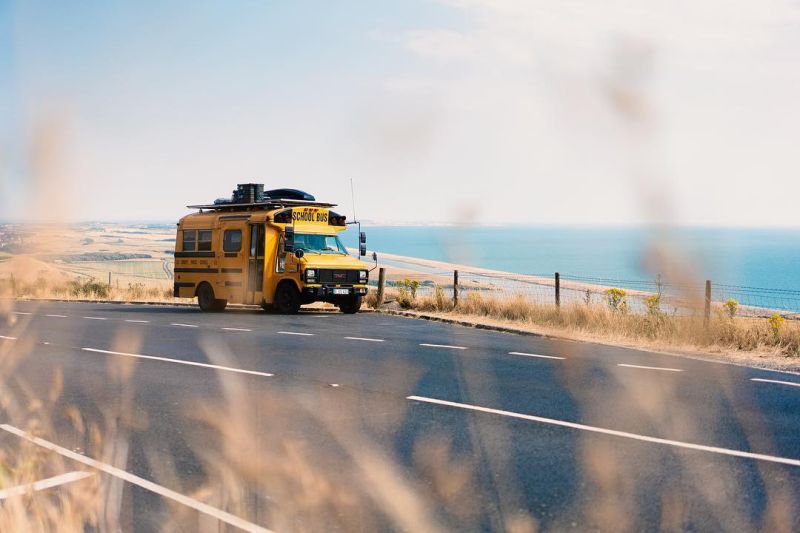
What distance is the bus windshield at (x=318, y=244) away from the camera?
77.5 feet

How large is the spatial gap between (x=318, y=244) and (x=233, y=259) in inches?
96.3

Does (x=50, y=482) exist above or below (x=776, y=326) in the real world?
below

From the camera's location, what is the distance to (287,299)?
23.5m

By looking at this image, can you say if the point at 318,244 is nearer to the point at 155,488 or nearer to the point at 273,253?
the point at 273,253

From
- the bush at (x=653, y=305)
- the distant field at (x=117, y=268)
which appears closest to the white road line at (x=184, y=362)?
the bush at (x=653, y=305)

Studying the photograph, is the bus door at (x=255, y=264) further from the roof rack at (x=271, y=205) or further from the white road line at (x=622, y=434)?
the white road line at (x=622, y=434)

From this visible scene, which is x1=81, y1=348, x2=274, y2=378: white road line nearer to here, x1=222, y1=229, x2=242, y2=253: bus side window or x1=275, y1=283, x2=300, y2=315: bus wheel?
x1=275, y1=283, x2=300, y2=315: bus wheel

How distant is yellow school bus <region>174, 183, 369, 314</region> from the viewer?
916 inches

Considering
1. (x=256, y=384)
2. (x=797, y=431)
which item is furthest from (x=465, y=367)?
(x=797, y=431)

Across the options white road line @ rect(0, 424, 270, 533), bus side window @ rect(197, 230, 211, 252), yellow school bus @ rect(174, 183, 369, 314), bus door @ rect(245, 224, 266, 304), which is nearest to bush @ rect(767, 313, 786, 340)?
yellow school bus @ rect(174, 183, 369, 314)

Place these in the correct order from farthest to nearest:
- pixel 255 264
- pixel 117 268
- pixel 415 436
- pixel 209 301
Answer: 1. pixel 117 268
2. pixel 209 301
3. pixel 255 264
4. pixel 415 436

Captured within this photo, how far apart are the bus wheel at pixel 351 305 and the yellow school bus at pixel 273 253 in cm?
3

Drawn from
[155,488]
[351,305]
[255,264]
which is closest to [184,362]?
[155,488]

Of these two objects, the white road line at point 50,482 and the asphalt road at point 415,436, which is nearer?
the asphalt road at point 415,436
